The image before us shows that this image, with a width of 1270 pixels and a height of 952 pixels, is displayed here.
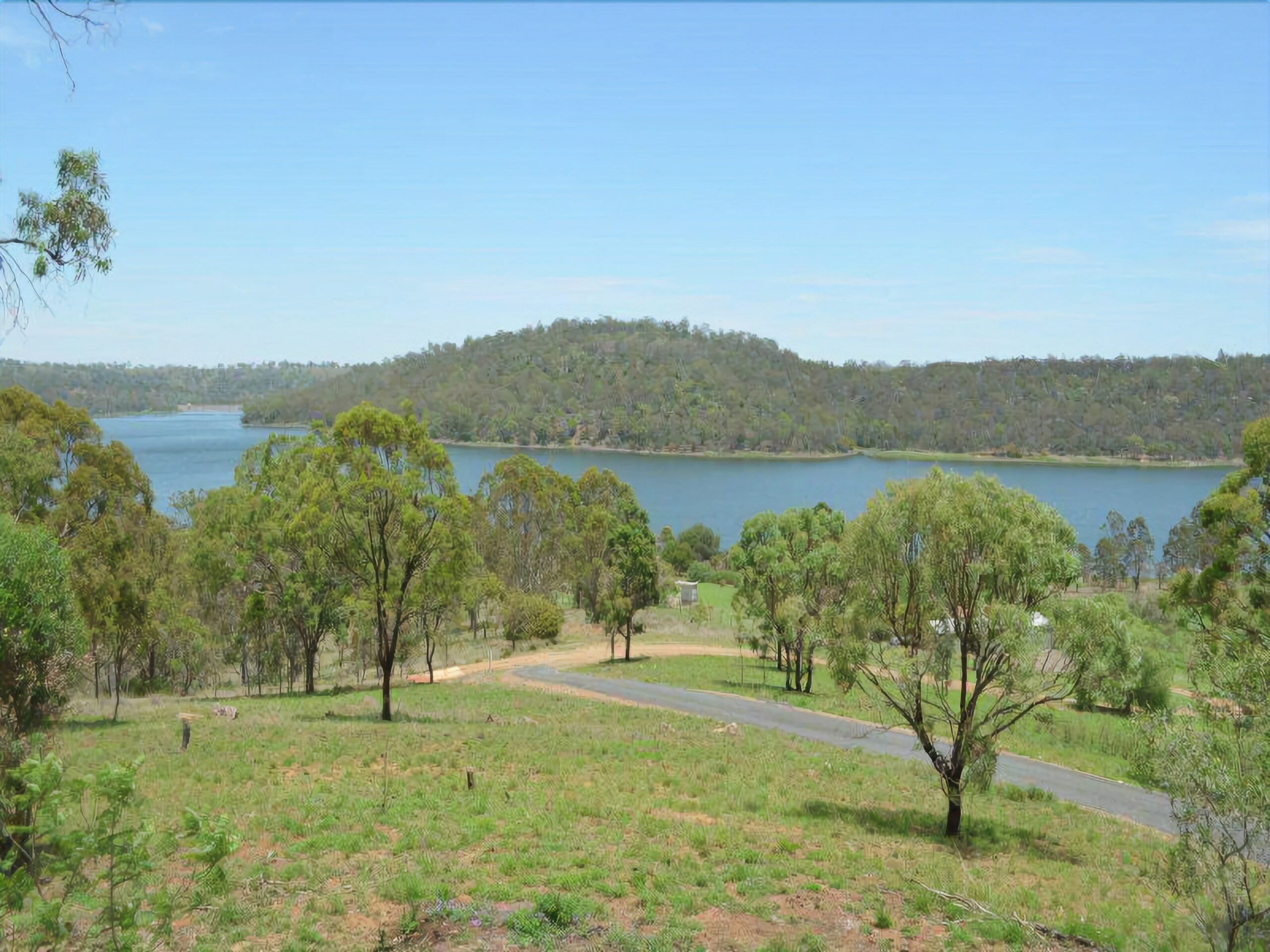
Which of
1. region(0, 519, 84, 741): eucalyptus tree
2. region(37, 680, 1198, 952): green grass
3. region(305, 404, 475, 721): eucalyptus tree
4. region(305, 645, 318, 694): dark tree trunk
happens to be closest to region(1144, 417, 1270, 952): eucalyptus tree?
region(37, 680, 1198, 952): green grass

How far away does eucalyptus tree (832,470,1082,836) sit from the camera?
13805mm

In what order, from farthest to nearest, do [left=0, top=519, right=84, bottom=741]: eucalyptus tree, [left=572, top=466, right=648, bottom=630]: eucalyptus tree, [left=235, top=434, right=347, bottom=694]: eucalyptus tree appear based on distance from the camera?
[left=572, top=466, right=648, bottom=630]: eucalyptus tree
[left=235, top=434, right=347, bottom=694]: eucalyptus tree
[left=0, top=519, right=84, bottom=741]: eucalyptus tree

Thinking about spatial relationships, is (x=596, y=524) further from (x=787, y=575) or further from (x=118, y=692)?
(x=118, y=692)

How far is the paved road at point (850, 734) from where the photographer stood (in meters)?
19.5

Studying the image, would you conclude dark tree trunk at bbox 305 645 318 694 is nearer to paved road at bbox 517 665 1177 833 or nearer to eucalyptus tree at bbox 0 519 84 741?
paved road at bbox 517 665 1177 833

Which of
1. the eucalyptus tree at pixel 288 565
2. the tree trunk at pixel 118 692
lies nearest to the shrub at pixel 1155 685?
the eucalyptus tree at pixel 288 565

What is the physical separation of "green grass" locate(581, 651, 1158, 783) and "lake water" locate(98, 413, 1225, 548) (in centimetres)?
6263

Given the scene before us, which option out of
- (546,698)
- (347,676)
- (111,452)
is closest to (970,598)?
(546,698)

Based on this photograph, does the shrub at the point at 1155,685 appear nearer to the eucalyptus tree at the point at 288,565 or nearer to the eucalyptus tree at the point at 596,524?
the eucalyptus tree at the point at 596,524

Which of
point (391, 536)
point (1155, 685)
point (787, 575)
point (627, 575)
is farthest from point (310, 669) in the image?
point (1155, 685)

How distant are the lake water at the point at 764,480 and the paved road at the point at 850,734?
68.7m

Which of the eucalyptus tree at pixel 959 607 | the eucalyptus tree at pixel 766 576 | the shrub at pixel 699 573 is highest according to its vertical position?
the eucalyptus tree at pixel 959 607

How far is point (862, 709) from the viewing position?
29891 millimetres

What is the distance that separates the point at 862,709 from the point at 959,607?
54.4 ft
